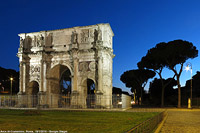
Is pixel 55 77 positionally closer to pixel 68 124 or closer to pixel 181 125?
pixel 68 124

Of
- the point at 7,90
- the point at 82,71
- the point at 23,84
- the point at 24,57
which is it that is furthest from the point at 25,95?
the point at 7,90

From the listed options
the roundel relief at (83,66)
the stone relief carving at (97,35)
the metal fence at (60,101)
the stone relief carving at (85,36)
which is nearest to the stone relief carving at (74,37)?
the stone relief carving at (85,36)

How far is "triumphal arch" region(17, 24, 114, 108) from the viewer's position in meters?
26.9

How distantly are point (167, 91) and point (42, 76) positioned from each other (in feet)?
104

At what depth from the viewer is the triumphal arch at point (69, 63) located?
88.4 ft

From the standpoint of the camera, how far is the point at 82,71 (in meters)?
28.2

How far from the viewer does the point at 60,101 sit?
94.5 feet

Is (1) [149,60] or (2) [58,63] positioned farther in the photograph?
(1) [149,60]

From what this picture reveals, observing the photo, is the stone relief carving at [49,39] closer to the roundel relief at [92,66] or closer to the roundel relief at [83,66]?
the roundel relief at [83,66]

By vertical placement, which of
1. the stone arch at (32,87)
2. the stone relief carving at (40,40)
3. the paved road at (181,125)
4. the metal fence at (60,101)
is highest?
the stone relief carving at (40,40)

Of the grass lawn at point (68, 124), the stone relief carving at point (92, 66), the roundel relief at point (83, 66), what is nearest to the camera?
the grass lawn at point (68, 124)

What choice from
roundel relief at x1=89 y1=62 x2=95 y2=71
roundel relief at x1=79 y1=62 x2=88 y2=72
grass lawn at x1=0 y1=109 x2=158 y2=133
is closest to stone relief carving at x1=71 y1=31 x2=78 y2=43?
A: roundel relief at x1=79 y1=62 x2=88 y2=72

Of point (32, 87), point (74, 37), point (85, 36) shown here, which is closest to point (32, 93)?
point (32, 87)

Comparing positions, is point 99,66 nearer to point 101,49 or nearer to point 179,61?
point 101,49
